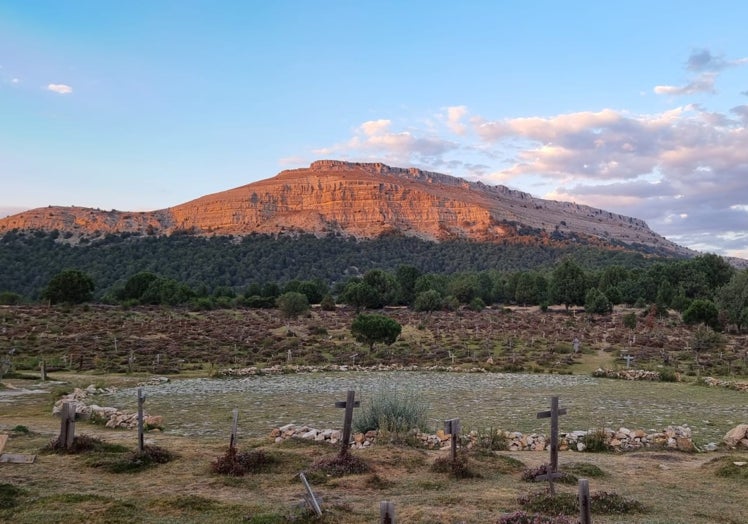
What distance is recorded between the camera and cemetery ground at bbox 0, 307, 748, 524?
8484 millimetres

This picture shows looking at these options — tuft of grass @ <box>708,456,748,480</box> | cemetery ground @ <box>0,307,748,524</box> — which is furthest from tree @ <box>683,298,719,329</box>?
tuft of grass @ <box>708,456,748,480</box>

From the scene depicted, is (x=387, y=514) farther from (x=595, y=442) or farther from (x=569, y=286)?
(x=569, y=286)

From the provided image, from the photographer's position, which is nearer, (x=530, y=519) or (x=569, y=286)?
(x=530, y=519)

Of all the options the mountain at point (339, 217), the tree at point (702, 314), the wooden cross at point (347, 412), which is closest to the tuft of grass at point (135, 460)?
the wooden cross at point (347, 412)

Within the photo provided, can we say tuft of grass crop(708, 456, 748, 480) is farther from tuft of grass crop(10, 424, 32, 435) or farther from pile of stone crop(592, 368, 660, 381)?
pile of stone crop(592, 368, 660, 381)

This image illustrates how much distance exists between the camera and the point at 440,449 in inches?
519

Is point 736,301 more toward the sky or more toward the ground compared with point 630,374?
more toward the sky

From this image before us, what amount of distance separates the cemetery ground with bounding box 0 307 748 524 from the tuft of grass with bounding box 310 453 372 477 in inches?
4.8

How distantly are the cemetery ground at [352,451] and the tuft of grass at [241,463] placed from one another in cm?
15

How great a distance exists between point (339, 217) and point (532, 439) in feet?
523

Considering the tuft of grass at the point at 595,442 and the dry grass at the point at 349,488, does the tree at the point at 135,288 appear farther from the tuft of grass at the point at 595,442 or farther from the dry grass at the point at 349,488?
the tuft of grass at the point at 595,442

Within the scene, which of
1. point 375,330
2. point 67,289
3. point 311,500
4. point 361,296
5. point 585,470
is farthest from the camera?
point 361,296

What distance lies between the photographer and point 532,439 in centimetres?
1385

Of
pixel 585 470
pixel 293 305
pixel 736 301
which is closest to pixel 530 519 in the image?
pixel 585 470
